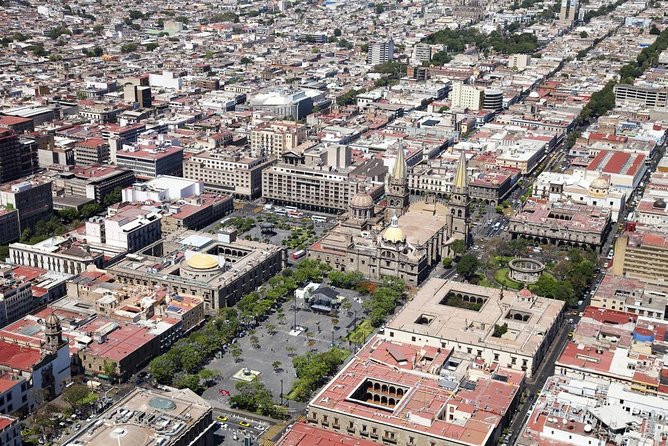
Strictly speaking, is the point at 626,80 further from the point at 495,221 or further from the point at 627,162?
the point at 495,221

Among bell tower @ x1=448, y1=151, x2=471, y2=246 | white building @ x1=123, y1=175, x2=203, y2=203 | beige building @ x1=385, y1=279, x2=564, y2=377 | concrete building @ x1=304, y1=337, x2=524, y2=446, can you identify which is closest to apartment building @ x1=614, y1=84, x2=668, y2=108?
bell tower @ x1=448, y1=151, x2=471, y2=246

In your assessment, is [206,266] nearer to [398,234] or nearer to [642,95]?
[398,234]

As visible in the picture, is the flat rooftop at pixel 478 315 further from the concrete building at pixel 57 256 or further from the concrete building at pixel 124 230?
the concrete building at pixel 57 256

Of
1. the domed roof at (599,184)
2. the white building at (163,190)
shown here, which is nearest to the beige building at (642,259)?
the domed roof at (599,184)

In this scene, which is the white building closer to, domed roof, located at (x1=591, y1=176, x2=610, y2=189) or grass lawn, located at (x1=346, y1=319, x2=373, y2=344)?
grass lawn, located at (x1=346, y1=319, x2=373, y2=344)

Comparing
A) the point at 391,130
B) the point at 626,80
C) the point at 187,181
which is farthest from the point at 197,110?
the point at 626,80

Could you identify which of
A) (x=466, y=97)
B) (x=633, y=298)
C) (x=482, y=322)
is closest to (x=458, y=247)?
(x=633, y=298)
